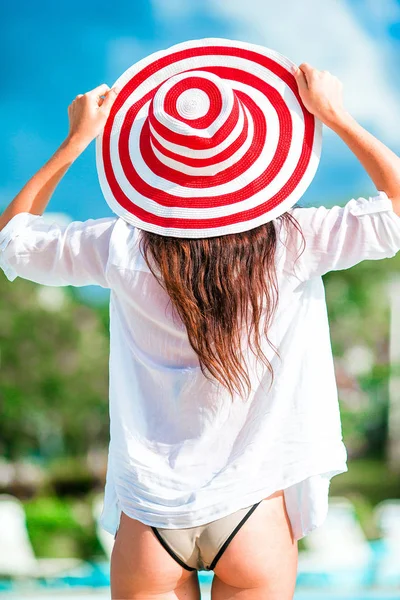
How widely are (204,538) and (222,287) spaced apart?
1.38 feet

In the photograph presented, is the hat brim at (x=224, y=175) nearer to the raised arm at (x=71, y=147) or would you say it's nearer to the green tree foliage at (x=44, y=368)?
the raised arm at (x=71, y=147)

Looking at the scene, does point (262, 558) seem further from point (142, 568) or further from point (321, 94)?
point (321, 94)

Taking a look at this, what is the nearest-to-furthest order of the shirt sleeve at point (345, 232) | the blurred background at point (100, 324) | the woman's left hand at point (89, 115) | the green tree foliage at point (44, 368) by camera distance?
the shirt sleeve at point (345, 232), the woman's left hand at point (89, 115), the blurred background at point (100, 324), the green tree foliage at point (44, 368)

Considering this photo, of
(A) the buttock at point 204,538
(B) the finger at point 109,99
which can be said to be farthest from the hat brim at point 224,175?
(A) the buttock at point 204,538

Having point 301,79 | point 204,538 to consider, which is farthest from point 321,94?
point 204,538

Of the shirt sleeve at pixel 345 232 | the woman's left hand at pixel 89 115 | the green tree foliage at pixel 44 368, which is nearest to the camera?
the shirt sleeve at pixel 345 232

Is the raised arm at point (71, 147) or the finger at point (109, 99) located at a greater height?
the finger at point (109, 99)

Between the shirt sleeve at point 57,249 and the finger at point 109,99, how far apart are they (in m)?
0.21

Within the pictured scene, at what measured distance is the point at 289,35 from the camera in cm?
711

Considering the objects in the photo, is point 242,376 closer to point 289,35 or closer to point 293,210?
point 293,210

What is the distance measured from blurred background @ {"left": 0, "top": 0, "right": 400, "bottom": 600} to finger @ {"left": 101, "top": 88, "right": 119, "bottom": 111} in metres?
4.61

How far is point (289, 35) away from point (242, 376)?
6.46 metres

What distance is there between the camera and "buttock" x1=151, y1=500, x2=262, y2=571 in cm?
125

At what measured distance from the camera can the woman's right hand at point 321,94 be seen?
4.11 feet
